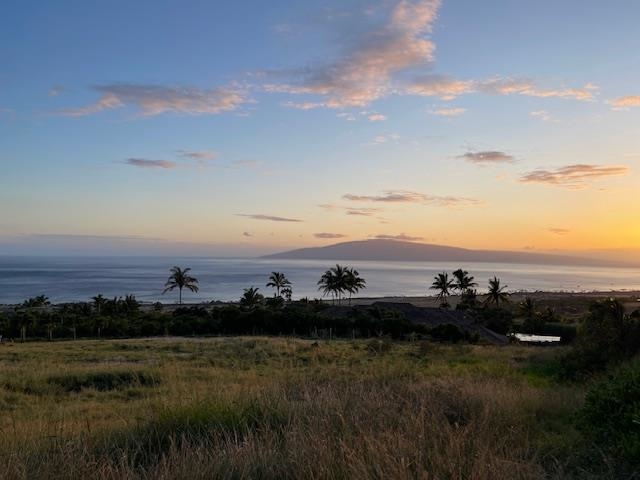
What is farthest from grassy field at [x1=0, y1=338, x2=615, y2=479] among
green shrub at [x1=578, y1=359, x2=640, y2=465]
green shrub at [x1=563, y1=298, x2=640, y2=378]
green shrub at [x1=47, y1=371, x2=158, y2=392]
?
green shrub at [x1=47, y1=371, x2=158, y2=392]

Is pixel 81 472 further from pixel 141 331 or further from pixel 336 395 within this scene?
pixel 141 331

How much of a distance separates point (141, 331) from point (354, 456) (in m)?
55.9

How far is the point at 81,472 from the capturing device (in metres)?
3.97

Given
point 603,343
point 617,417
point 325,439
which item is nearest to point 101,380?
point 603,343

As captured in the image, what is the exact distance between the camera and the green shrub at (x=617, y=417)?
5.39 m

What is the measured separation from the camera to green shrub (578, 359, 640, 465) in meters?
5.39

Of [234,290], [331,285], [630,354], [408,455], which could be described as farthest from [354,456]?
[234,290]

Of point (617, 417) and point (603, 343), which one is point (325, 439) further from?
point (603, 343)

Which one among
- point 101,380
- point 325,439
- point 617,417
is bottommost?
point 101,380

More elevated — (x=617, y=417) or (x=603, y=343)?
(x=617, y=417)

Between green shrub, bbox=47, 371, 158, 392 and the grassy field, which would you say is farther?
green shrub, bbox=47, 371, 158, 392

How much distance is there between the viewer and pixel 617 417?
621 centimetres

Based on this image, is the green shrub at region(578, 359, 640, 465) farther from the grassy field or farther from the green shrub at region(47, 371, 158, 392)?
the green shrub at region(47, 371, 158, 392)

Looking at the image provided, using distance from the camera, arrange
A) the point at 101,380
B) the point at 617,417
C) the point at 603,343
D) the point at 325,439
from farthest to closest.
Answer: the point at 101,380
the point at 603,343
the point at 617,417
the point at 325,439
